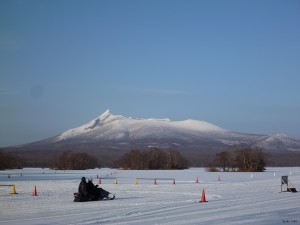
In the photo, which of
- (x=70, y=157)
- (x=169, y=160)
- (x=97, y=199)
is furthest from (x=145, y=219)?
(x=70, y=157)

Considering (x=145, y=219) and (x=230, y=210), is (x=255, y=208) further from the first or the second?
(x=145, y=219)

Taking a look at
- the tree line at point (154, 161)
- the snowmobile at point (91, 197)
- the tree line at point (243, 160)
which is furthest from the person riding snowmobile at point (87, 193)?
the tree line at point (154, 161)

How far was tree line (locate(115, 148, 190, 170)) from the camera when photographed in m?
109

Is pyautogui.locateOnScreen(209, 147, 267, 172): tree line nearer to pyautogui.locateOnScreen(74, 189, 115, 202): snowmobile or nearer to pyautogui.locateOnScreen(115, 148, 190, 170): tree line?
pyautogui.locateOnScreen(115, 148, 190, 170): tree line

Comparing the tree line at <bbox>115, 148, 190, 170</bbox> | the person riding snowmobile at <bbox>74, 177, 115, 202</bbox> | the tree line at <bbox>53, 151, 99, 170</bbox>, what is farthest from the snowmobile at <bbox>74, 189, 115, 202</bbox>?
the tree line at <bbox>53, 151, 99, 170</bbox>

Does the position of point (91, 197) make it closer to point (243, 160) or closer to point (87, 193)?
point (87, 193)

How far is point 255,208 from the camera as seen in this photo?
2042cm

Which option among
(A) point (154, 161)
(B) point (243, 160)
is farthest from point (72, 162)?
(B) point (243, 160)

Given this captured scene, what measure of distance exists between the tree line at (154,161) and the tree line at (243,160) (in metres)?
14.7

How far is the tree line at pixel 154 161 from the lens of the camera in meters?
109

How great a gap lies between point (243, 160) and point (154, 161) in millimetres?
27987

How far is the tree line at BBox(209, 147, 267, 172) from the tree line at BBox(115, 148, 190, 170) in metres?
14.7

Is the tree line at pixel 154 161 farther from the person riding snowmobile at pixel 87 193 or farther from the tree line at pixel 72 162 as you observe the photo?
the person riding snowmobile at pixel 87 193

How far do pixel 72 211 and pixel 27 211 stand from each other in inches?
78.7
